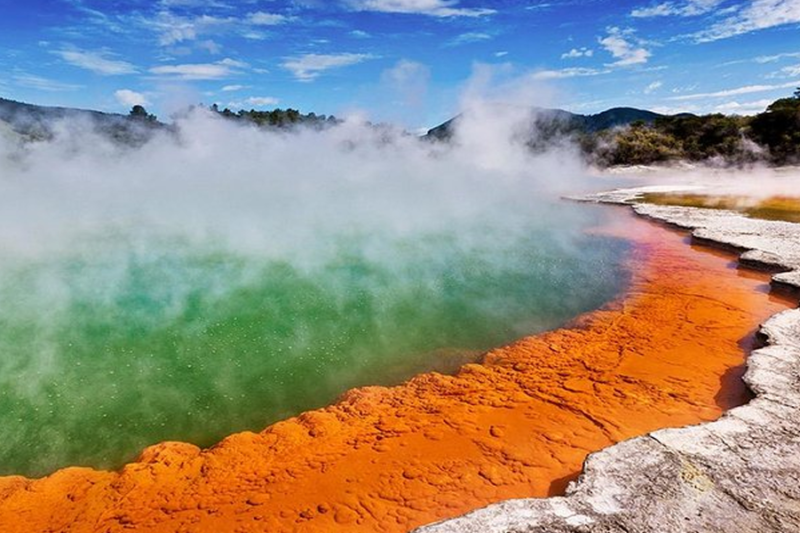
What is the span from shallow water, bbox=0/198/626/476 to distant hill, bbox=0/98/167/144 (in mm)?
32200

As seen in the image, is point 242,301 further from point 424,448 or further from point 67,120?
point 67,120

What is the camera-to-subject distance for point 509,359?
511 centimetres

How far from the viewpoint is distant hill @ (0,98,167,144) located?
3600 centimetres

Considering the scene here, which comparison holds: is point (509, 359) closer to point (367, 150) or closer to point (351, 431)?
point (351, 431)

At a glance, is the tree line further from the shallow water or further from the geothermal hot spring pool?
the shallow water

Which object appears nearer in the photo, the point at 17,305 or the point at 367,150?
the point at 17,305

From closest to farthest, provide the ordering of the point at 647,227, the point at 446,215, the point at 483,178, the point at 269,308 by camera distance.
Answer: the point at 269,308
the point at 647,227
the point at 446,215
the point at 483,178

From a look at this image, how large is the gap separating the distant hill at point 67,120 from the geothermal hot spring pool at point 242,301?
22932mm

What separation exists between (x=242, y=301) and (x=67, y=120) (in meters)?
44.7

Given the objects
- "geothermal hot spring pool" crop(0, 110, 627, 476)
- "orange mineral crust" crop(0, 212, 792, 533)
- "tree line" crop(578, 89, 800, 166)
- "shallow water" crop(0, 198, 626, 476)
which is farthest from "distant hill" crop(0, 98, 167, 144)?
"orange mineral crust" crop(0, 212, 792, 533)

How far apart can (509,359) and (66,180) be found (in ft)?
84.6

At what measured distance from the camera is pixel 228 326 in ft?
19.9

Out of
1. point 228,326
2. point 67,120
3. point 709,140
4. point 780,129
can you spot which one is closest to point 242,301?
point 228,326

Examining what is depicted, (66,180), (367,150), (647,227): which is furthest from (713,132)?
(66,180)
